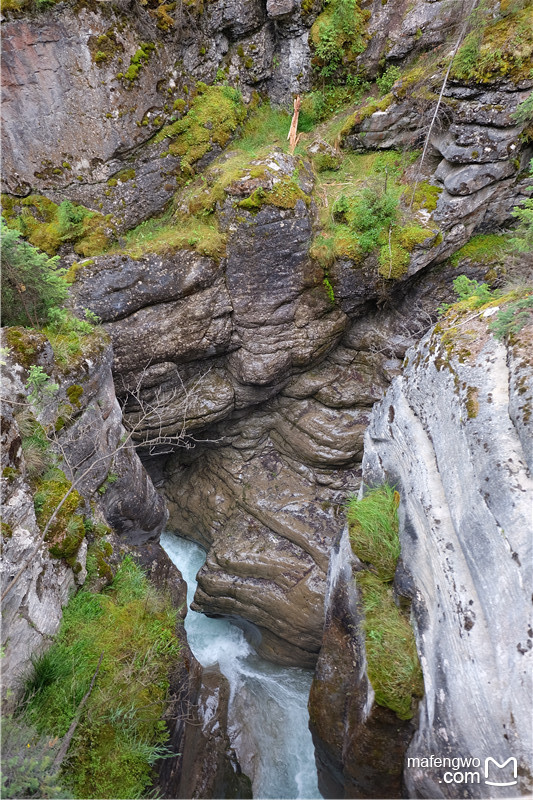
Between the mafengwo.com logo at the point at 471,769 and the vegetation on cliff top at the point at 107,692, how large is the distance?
2.82 m

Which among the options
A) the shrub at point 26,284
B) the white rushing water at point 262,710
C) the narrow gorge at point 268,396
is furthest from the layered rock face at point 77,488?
the white rushing water at point 262,710

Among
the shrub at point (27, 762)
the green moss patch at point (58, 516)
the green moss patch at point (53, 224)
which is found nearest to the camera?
the shrub at point (27, 762)

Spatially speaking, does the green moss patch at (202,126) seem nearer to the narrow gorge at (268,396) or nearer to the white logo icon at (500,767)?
the narrow gorge at (268,396)

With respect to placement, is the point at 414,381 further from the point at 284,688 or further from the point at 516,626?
the point at 284,688

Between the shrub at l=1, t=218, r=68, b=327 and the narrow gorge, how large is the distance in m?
0.04

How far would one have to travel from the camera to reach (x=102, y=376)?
6.98 metres

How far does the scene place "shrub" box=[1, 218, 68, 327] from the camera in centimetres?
571

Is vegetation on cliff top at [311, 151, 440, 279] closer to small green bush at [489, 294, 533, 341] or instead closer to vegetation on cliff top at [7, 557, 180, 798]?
small green bush at [489, 294, 533, 341]

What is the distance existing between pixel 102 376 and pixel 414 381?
5.11 m

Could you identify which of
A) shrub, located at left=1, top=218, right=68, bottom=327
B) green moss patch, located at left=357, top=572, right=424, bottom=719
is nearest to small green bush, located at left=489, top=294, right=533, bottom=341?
green moss patch, located at left=357, top=572, right=424, bottom=719

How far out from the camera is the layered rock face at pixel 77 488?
425 centimetres

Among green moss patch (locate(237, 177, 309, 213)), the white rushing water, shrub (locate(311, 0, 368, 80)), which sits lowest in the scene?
the white rushing water

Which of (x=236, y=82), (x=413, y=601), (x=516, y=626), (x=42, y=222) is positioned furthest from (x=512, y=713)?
(x=236, y=82)

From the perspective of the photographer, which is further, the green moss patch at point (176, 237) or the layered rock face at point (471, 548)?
the green moss patch at point (176, 237)
